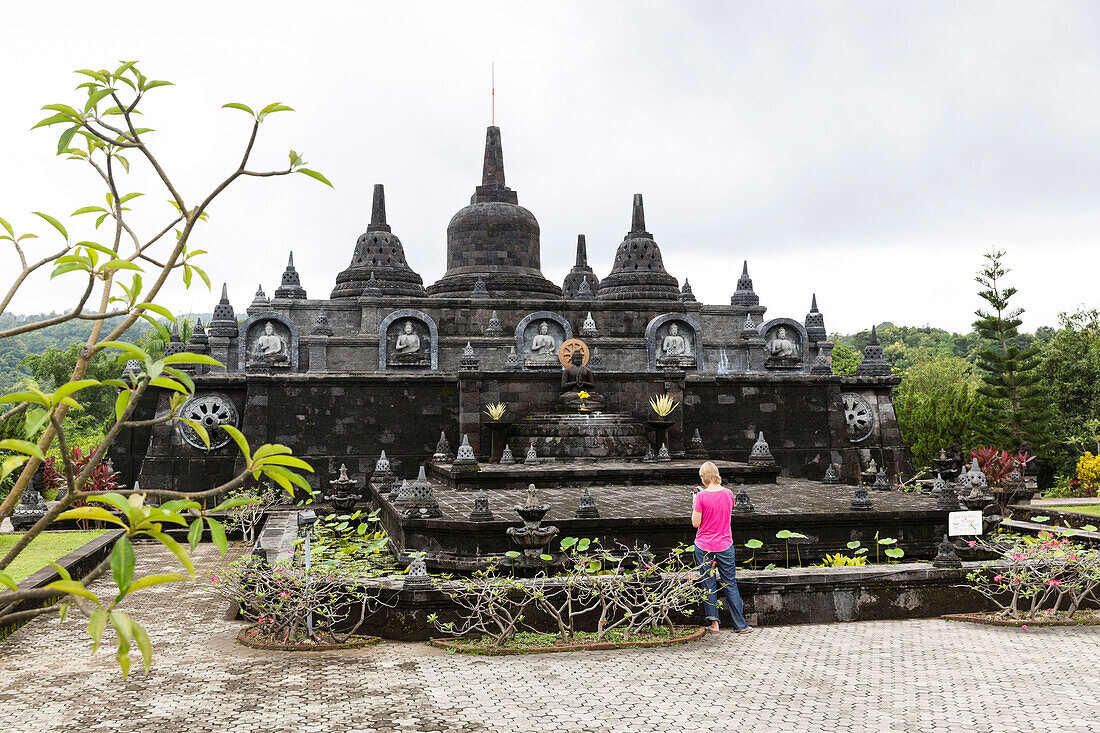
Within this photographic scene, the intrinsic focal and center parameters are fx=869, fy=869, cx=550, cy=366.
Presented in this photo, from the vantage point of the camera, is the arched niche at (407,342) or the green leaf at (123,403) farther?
the arched niche at (407,342)

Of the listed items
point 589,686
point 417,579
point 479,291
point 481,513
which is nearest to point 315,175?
point 589,686

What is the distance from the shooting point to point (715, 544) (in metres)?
8.12

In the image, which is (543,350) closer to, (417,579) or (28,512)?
(28,512)

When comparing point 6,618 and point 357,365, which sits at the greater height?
point 357,365

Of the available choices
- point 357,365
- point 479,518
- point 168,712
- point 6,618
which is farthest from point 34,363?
point 6,618

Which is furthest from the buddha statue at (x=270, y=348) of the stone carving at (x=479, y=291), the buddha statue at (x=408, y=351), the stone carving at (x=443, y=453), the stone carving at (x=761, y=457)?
the stone carving at (x=761, y=457)

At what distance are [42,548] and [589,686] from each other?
9.13m

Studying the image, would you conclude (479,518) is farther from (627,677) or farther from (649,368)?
(649,368)

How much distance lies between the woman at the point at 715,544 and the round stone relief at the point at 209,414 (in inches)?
548

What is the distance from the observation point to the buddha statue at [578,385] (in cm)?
1819

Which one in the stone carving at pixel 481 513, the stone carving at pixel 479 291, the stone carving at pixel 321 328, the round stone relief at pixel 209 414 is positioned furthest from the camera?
the stone carving at pixel 479 291

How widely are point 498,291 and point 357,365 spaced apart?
6.24 meters

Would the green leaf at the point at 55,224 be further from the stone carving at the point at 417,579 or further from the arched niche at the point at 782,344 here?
the arched niche at the point at 782,344

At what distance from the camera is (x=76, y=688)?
6.13 m
